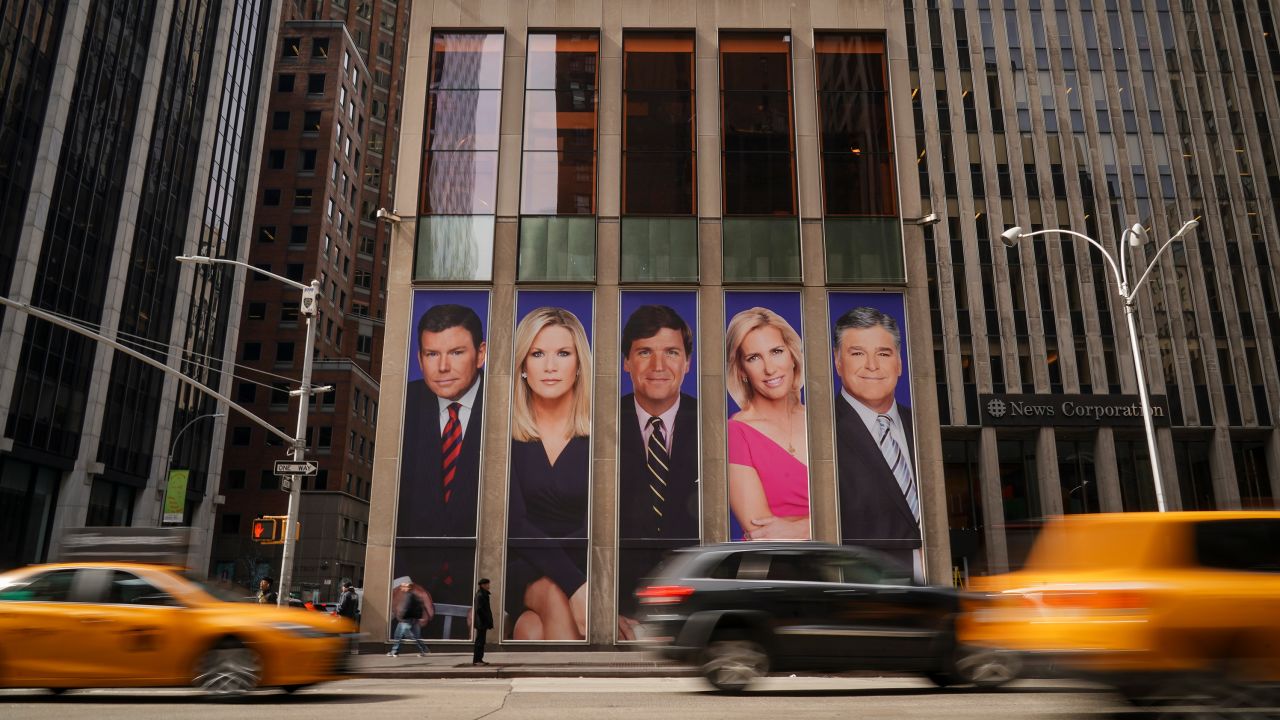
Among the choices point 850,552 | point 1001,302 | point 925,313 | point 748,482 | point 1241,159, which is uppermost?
point 1241,159

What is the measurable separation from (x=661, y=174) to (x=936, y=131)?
25.4 m

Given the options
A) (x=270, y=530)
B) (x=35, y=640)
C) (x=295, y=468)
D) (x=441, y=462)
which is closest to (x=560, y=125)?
(x=441, y=462)

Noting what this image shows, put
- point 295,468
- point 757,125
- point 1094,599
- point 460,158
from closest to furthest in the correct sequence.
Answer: point 1094,599 → point 295,468 → point 460,158 → point 757,125

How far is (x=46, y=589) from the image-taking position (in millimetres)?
9906

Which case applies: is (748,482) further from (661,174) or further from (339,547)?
(339,547)

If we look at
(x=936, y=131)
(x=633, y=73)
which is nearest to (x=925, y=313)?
(x=633, y=73)

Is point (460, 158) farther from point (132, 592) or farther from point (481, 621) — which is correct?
point (132, 592)

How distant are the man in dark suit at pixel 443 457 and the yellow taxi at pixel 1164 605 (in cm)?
1620

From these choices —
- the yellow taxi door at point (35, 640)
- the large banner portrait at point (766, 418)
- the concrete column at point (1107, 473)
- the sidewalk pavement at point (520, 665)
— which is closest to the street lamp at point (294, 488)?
the sidewalk pavement at point (520, 665)

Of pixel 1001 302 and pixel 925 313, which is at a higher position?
pixel 1001 302

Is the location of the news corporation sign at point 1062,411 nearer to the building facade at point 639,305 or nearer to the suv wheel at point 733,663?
the building facade at point 639,305

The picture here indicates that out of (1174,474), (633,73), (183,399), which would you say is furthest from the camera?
(183,399)

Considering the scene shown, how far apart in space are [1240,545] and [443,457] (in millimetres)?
18115

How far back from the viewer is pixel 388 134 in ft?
302
